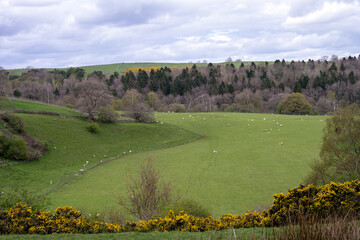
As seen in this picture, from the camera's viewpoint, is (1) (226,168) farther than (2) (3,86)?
No

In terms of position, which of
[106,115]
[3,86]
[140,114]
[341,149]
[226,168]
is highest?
[3,86]

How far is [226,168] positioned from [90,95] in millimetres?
25209

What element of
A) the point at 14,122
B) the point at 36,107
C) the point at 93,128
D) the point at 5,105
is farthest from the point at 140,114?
the point at 14,122

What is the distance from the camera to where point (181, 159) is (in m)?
37.0

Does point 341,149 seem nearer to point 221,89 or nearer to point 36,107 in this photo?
point 36,107

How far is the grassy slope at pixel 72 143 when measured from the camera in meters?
28.4

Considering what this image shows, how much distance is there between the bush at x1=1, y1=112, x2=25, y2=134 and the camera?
35.3 metres

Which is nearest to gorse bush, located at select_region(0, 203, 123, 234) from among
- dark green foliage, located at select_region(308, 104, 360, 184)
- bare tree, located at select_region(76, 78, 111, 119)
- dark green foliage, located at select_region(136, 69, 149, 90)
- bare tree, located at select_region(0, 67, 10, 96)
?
dark green foliage, located at select_region(308, 104, 360, 184)

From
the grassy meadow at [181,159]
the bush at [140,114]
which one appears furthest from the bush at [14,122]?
the bush at [140,114]

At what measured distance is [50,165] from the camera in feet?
106

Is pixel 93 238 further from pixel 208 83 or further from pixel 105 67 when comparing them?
pixel 105 67

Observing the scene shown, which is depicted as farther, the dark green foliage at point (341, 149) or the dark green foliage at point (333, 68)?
the dark green foliage at point (333, 68)

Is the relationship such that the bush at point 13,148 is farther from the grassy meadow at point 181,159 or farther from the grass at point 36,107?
the grass at point 36,107

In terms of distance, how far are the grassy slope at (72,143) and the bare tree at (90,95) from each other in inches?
102
